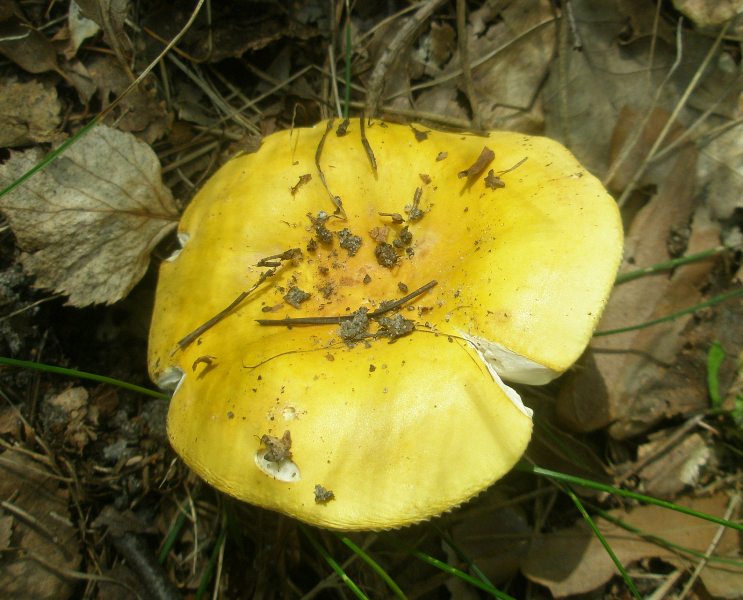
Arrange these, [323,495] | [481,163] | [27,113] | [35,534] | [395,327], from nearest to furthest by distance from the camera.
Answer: [323,495], [395,327], [481,163], [35,534], [27,113]

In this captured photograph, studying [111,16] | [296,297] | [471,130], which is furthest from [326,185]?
[111,16]

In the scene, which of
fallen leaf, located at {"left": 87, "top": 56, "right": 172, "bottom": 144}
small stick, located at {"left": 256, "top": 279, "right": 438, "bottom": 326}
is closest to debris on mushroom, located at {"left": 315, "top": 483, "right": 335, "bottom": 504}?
small stick, located at {"left": 256, "top": 279, "right": 438, "bottom": 326}

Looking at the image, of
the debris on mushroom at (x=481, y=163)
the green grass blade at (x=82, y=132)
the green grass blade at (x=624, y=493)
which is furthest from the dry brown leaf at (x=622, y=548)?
the green grass blade at (x=82, y=132)

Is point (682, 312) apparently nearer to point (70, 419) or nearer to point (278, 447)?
point (278, 447)

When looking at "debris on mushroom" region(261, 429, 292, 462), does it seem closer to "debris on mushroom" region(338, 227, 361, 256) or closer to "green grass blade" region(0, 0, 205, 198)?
"debris on mushroom" region(338, 227, 361, 256)

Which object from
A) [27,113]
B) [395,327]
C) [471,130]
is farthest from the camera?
[27,113]

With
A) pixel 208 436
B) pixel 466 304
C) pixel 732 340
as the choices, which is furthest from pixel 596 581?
pixel 208 436
